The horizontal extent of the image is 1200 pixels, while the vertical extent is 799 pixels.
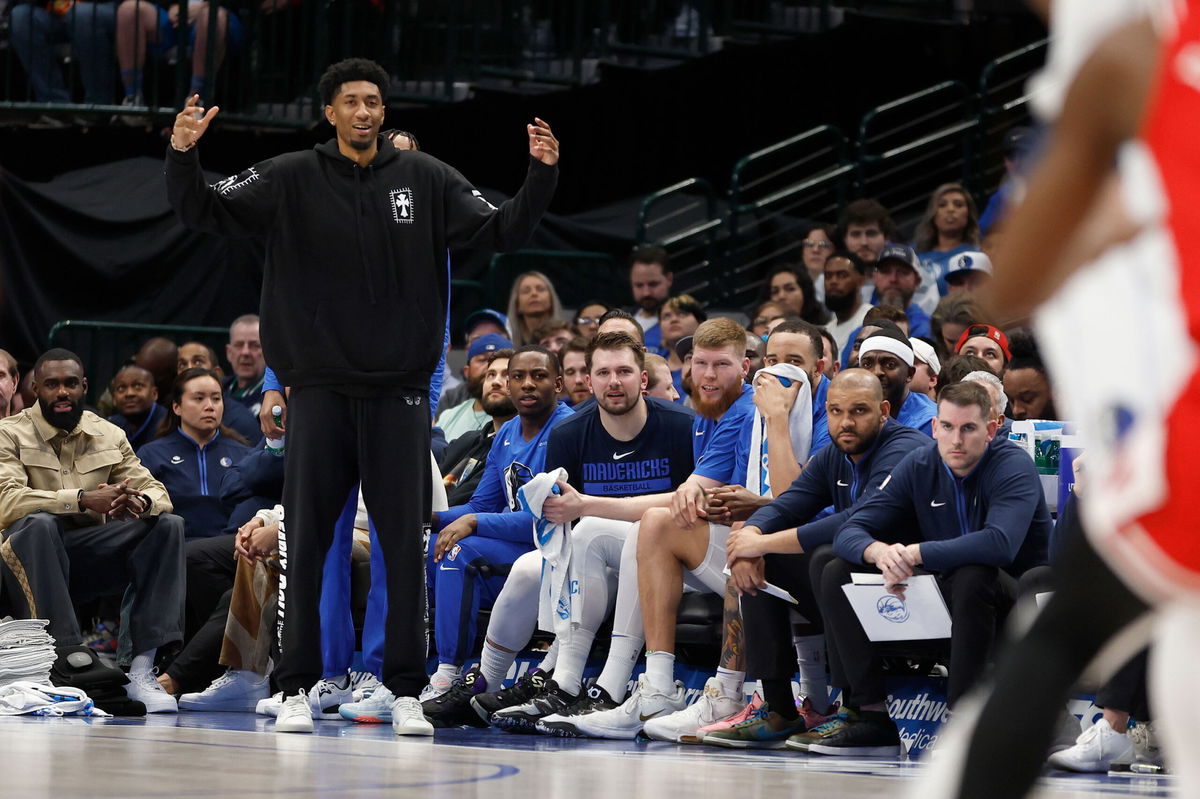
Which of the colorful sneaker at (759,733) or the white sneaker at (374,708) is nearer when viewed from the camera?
the colorful sneaker at (759,733)

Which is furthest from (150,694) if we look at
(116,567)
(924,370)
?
(924,370)

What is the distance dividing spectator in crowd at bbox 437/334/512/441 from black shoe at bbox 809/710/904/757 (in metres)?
3.47

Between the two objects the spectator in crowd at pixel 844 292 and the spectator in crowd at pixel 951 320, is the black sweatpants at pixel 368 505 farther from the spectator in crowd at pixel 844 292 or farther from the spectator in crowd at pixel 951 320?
the spectator in crowd at pixel 844 292

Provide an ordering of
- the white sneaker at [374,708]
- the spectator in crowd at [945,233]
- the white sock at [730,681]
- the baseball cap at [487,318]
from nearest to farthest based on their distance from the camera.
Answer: the white sock at [730,681] → the white sneaker at [374,708] → the baseball cap at [487,318] → the spectator in crowd at [945,233]

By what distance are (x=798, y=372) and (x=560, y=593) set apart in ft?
4.46

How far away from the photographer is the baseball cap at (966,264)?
964 centimetres

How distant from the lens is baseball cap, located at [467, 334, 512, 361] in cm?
942

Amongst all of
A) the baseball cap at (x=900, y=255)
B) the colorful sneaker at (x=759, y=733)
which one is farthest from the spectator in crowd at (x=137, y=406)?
the colorful sneaker at (x=759, y=733)

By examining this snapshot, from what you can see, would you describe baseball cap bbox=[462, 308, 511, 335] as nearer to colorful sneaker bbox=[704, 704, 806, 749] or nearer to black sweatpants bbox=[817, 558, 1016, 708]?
colorful sneaker bbox=[704, 704, 806, 749]

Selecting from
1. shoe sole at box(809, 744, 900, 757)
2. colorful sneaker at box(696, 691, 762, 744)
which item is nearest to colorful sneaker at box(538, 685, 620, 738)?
colorful sneaker at box(696, 691, 762, 744)

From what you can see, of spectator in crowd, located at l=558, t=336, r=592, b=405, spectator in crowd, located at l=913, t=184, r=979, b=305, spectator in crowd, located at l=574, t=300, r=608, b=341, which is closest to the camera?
spectator in crowd, located at l=558, t=336, r=592, b=405

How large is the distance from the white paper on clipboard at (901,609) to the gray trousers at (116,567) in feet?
11.5

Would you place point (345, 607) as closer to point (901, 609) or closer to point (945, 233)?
point (901, 609)

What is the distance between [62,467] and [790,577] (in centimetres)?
376
